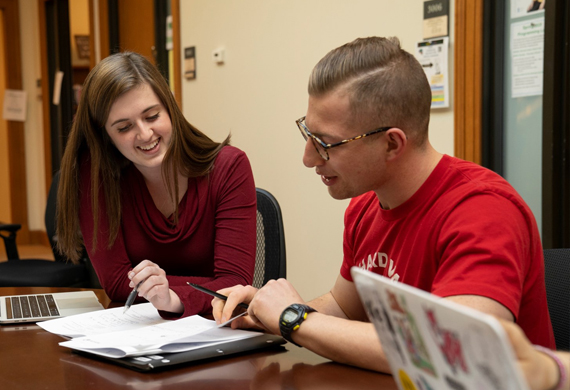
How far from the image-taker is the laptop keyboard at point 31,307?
141 centimetres

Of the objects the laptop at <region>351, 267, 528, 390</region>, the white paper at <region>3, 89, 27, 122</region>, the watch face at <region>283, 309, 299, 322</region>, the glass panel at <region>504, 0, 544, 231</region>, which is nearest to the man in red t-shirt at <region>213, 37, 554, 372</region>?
the watch face at <region>283, 309, 299, 322</region>

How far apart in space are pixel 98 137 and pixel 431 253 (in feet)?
3.50

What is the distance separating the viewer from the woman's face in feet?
5.48

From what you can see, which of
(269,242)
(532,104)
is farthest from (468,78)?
(269,242)

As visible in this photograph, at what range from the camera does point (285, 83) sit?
3316 mm

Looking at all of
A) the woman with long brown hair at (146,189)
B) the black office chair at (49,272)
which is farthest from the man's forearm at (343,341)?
the black office chair at (49,272)

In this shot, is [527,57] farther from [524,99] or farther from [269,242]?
[269,242]

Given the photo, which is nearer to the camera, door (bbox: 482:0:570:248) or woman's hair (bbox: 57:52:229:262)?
woman's hair (bbox: 57:52:229:262)

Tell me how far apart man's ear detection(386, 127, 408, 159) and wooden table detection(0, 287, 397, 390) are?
375 mm

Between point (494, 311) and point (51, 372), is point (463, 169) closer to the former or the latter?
point (494, 311)

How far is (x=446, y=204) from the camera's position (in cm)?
106

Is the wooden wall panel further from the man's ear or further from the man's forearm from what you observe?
the man's forearm

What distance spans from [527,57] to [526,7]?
0.18 metres

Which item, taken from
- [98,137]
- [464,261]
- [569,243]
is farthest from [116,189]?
[569,243]
